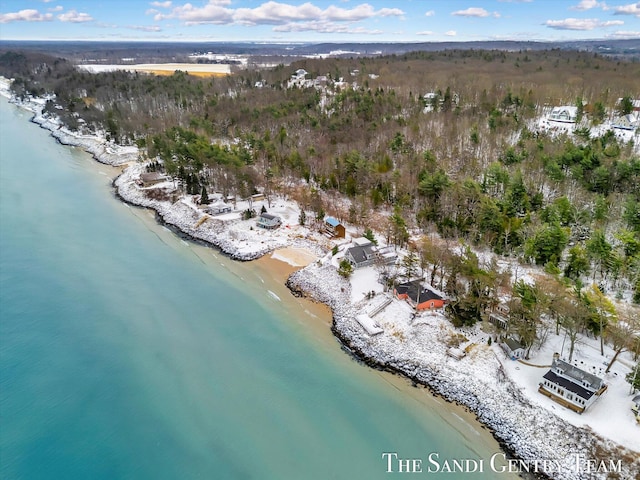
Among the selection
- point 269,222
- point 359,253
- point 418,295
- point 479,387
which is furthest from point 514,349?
point 269,222

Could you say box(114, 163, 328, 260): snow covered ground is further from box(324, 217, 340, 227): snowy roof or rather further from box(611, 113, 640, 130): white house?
box(611, 113, 640, 130): white house

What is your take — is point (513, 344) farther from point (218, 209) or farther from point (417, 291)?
point (218, 209)

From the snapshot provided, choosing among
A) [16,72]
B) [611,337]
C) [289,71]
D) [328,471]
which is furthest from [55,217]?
[16,72]

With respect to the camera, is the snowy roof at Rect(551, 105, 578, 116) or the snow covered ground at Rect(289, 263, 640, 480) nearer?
the snow covered ground at Rect(289, 263, 640, 480)

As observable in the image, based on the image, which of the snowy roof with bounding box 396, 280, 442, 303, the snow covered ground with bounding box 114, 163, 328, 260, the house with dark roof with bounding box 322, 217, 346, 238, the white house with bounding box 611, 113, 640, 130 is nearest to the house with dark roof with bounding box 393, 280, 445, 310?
the snowy roof with bounding box 396, 280, 442, 303

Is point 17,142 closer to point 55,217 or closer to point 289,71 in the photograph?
point 55,217

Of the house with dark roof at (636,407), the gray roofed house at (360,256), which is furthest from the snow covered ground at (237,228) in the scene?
the house with dark roof at (636,407)
